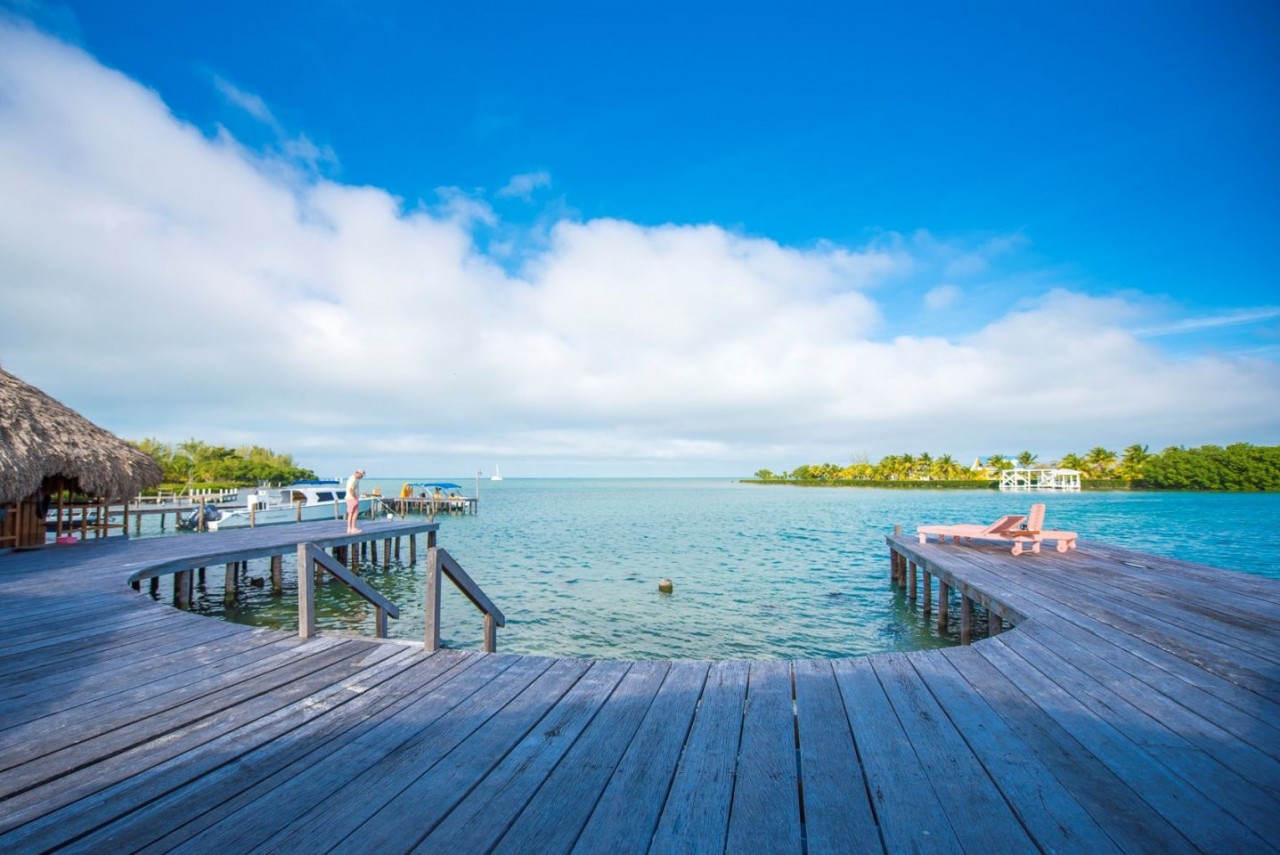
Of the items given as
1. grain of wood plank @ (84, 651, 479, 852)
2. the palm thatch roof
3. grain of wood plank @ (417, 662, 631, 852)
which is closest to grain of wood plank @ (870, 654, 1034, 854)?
grain of wood plank @ (417, 662, 631, 852)

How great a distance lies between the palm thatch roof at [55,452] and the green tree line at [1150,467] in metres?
123

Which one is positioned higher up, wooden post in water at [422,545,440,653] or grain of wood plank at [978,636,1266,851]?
wooden post in water at [422,545,440,653]

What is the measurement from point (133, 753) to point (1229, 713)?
250 inches

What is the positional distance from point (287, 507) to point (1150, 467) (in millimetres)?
122482

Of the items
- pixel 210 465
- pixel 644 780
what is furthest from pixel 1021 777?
pixel 210 465

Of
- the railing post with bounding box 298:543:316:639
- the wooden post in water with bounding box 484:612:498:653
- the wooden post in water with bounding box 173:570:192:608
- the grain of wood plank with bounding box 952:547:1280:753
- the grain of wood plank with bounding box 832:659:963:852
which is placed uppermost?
the railing post with bounding box 298:543:316:639

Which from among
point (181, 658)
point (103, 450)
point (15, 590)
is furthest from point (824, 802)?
point (103, 450)

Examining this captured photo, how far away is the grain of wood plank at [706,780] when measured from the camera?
223 cm

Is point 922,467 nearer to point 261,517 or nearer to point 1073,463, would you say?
point 1073,463

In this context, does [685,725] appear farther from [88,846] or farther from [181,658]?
[181,658]

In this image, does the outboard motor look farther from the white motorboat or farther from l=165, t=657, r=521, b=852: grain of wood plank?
l=165, t=657, r=521, b=852: grain of wood plank

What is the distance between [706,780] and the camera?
2.68 meters

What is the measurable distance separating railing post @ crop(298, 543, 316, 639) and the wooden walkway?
0.29 m

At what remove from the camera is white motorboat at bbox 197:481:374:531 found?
27.4 metres
